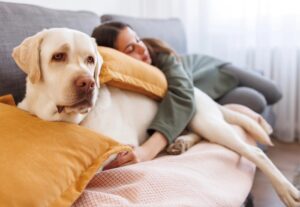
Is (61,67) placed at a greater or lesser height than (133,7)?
greater

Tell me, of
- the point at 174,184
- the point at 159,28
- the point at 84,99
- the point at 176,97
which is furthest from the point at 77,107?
the point at 159,28

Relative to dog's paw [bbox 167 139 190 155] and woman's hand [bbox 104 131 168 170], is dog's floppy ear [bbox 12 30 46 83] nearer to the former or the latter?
woman's hand [bbox 104 131 168 170]

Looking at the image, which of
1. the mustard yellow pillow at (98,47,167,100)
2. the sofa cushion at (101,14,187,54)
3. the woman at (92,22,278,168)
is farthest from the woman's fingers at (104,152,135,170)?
the sofa cushion at (101,14,187,54)

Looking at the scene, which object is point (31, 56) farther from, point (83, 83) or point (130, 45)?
point (130, 45)

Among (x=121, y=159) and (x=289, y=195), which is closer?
(x=121, y=159)

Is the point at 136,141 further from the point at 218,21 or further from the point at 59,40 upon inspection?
the point at 218,21

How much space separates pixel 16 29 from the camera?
1300 millimetres

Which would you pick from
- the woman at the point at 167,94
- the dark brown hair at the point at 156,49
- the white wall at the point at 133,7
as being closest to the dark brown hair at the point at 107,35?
the woman at the point at 167,94

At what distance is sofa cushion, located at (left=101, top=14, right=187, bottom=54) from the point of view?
2102 mm

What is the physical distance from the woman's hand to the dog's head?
0.69ft

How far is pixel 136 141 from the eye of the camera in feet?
4.54

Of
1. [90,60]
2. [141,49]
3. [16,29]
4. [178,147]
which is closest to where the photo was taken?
[90,60]

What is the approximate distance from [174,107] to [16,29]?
25.8 inches

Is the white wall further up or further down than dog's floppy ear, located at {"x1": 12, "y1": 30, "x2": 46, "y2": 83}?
further down
